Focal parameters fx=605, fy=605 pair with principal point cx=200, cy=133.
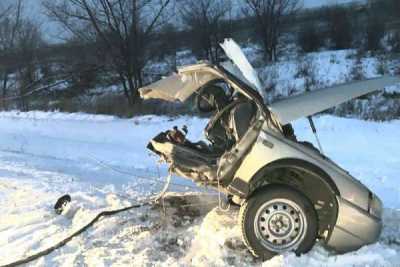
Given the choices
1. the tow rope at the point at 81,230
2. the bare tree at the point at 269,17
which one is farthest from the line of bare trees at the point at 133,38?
the tow rope at the point at 81,230

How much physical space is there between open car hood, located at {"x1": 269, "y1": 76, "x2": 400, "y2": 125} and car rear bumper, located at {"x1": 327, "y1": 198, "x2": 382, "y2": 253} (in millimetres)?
903

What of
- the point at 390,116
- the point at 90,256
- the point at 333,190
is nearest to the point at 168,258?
the point at 90,256

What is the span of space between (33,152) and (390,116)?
8.50 m

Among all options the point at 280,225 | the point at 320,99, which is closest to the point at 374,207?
the point at 280,225

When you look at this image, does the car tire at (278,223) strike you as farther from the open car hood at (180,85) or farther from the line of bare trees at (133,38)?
the line of bare trees at (133,38)

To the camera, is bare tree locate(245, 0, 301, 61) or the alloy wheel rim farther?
bare tree locate(245, 0, 301, 61)

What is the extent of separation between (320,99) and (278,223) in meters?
1.24

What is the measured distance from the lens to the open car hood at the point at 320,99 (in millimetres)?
5707

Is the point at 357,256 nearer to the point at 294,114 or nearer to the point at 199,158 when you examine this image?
the point at 294,114

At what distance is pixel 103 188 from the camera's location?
8836 millimetres

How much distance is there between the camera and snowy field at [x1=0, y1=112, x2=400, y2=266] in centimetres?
588

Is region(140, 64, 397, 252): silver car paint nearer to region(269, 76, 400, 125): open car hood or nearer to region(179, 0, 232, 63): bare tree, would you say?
region(269, 76, 400, 125): open car hood

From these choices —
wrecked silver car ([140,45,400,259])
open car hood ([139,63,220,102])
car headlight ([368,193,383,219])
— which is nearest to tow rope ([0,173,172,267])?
open car hood ([139,63,220,102])

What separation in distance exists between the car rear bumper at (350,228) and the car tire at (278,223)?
0.76ft
